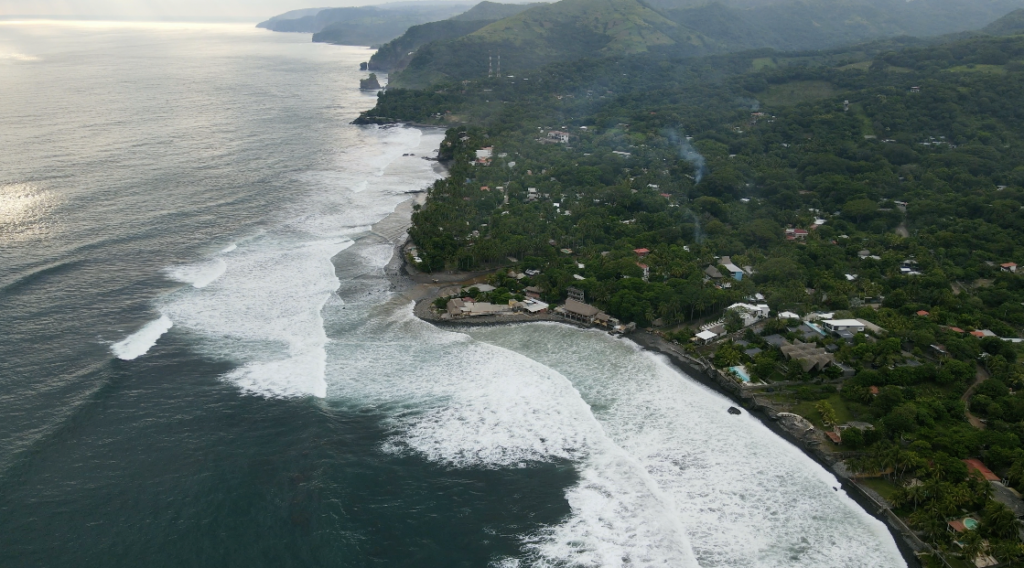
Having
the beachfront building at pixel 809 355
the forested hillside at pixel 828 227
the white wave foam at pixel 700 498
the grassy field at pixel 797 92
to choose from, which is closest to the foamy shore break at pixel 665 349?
the white wave foam at pixel 700 498

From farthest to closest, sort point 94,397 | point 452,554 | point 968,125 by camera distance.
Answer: point 968,125
point 94,397
point 452,554

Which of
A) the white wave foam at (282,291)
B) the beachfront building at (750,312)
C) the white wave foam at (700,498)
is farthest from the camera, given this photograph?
the beachfront building at (750,312)

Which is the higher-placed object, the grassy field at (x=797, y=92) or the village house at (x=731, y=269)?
the grassy field at (x=797, y=92)

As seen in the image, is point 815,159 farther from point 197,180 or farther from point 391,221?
point 197,180

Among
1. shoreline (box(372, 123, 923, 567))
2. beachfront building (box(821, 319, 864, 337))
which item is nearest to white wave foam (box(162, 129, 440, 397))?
shoreline (box(372, 123, 923, 567))

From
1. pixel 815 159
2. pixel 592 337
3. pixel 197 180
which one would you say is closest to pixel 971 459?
pixel 592 337

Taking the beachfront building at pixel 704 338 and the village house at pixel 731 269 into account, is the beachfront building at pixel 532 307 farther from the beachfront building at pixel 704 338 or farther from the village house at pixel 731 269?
the village house at pixel 731 269

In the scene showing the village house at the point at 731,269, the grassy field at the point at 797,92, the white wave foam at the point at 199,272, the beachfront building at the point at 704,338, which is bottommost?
the beachfront building at the point at 704,338
